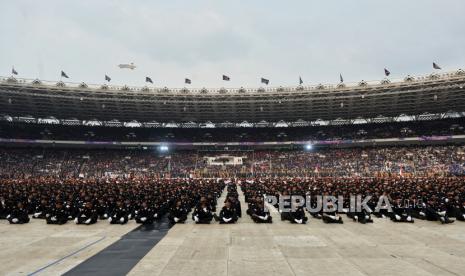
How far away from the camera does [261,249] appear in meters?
10.9

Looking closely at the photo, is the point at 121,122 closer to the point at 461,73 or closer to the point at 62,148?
the point at 62,148

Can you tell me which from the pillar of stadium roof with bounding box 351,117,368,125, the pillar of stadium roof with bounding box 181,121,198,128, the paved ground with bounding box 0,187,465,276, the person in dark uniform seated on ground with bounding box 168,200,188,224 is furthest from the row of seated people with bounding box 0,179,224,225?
the pillar of stadium roof with bounding box 351,117,368,125

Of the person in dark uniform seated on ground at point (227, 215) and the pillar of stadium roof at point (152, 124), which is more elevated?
the pillar of stadium roof at point (152, 124)

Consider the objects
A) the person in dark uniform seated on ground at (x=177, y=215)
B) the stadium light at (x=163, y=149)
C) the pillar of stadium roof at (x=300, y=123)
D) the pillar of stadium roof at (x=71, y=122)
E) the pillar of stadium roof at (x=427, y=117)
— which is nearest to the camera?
the person in dark uniform seated on ground at (x=177, y=215)

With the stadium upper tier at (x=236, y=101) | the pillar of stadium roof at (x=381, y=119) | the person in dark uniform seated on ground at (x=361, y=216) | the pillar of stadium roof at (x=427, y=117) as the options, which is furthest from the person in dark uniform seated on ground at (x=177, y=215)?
the pillar of stadium roof at (x=427, y=117)

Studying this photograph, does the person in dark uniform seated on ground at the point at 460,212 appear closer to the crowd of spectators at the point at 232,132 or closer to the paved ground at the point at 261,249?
the paved ground at the point at 261,249

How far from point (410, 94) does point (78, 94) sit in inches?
1901

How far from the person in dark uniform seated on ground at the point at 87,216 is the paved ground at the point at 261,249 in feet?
1.38

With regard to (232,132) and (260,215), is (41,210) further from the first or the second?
(232,132)

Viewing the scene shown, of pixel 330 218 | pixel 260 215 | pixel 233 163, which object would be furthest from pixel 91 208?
pixel 233 163

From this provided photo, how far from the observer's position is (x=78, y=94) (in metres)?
49.9

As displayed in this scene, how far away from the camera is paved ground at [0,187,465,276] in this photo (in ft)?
29.0

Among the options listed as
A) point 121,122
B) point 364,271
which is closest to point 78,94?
point 121,122

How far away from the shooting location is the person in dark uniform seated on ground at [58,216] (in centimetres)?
1579
